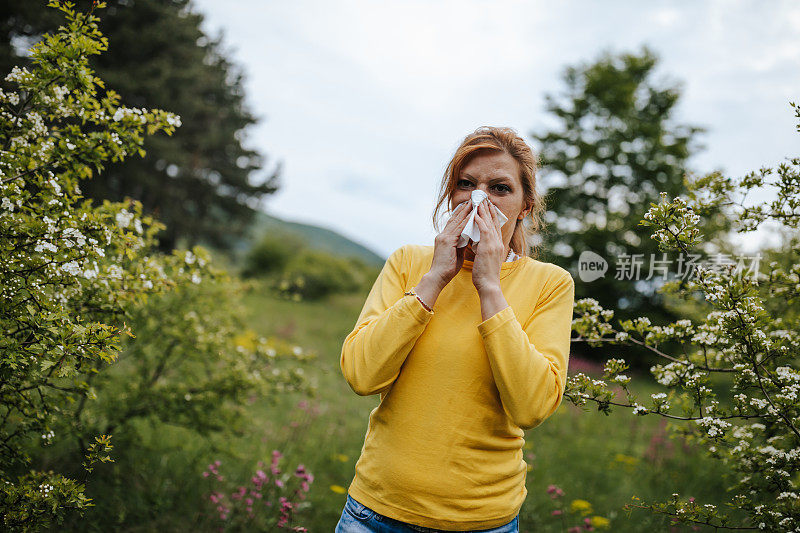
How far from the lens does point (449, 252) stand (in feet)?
5.82

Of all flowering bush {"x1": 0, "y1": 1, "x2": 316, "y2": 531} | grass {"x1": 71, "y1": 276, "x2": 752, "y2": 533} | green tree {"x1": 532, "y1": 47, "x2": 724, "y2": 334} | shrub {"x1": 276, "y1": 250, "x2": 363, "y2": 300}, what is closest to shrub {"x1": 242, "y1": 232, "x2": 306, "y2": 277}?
shrub {"x1": 276, "y1": 250, "x2": 363, "y2": 300}

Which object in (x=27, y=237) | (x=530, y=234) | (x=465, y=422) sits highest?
(x=530, y=234)

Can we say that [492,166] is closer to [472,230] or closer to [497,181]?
[497,181]

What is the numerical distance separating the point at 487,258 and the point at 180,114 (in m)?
18.2

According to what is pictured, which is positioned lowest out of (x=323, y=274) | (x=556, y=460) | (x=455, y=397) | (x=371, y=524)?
(x=556, y=460)

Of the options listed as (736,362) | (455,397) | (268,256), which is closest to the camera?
(455,397)

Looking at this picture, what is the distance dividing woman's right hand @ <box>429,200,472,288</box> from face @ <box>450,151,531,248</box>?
14 centimetres

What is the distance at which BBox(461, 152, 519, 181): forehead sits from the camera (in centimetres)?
Answer: 196

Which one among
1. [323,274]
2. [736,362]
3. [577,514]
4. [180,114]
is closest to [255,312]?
[180,114]

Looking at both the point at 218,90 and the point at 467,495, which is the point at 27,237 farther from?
the point at 218,90

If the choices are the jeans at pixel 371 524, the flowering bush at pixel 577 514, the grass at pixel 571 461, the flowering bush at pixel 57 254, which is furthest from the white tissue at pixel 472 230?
the flowering bush at pixel 577 514

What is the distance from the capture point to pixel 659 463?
5.98 meters

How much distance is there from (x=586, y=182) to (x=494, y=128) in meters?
20.4

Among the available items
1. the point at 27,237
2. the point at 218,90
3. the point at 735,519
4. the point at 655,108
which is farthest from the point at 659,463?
the point at 218,90
